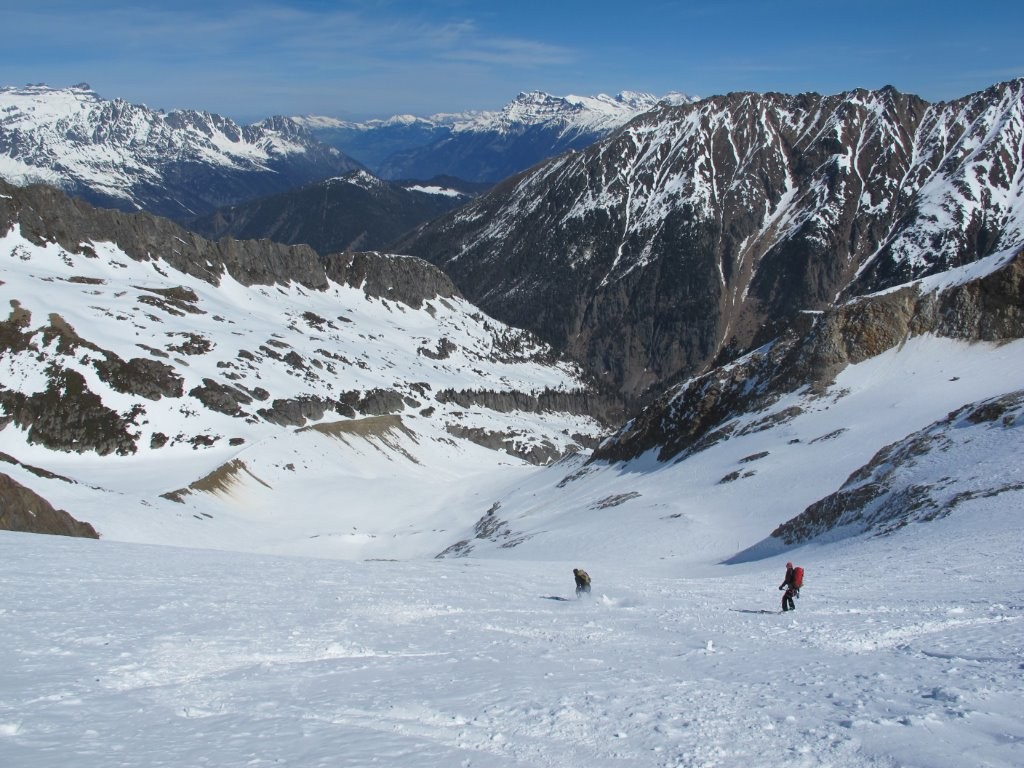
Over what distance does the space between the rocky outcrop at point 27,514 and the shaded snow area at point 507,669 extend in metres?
21.5

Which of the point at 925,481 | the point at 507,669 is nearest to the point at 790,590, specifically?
the point at 507,669

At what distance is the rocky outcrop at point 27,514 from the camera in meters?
45.0

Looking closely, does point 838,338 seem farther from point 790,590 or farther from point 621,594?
point 790,590

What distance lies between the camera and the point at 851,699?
13047mm

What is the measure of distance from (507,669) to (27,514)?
41.9 m

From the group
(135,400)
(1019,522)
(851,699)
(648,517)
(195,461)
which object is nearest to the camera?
(851,699)

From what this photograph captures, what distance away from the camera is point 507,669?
16141mm

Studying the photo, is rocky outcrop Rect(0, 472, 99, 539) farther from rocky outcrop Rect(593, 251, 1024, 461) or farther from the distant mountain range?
rocky outcrop Rect(593, 251, 1024, 461)

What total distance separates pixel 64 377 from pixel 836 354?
98.2 meters

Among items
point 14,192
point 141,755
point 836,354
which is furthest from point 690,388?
point 14,192

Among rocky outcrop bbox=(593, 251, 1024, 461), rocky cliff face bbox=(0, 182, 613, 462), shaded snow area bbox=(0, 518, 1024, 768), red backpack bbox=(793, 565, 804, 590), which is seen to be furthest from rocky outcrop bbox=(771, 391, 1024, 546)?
rocky cliff face bbox=(0, 182, 613, 462)

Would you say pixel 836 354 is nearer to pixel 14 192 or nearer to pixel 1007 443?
pixel 1007 443

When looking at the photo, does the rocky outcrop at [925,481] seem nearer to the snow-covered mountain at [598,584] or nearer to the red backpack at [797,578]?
the snow-covered mountain at [598,584]

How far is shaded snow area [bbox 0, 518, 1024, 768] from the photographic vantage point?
1137cm
